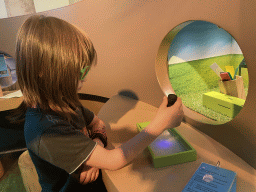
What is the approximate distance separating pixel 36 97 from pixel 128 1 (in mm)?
669

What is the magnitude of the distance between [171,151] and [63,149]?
1.08ft

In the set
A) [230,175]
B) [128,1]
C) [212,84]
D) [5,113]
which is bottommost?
[5,113]

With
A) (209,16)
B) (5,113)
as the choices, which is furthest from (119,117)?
(5,113)

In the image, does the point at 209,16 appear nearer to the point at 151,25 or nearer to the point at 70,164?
the point at 151,25

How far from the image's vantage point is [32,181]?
3.03 ft

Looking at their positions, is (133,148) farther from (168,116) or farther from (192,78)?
(192,78)

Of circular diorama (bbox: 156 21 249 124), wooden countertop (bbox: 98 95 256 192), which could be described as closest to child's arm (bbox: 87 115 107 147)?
wooden countertop (bbox: 98 95 256 192)

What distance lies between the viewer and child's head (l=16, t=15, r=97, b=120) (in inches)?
19.7

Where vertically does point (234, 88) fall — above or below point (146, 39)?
below

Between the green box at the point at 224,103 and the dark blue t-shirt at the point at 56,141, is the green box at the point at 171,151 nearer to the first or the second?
the dark blue t-shirt at the point at 56,141

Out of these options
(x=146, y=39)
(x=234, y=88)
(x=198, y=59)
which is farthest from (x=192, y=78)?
(x=146, y=39)

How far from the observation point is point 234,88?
0.98m

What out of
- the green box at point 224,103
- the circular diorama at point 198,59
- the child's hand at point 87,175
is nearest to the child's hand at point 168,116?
the child's hand at point 87,175

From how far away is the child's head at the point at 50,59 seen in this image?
0.50 metres
